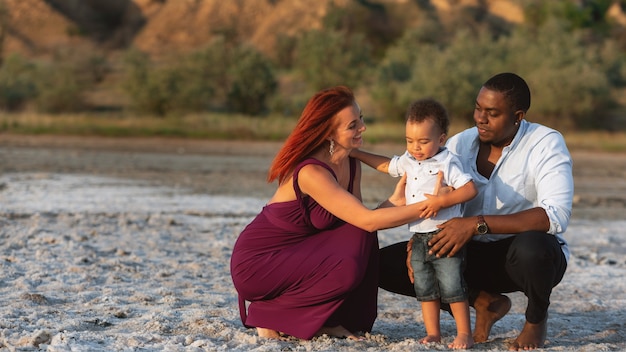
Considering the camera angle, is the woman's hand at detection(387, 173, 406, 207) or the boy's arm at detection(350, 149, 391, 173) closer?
the woman's hand at detection(387, 173, 406, 207)

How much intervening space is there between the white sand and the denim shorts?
0.95 feet

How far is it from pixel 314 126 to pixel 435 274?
1.00m

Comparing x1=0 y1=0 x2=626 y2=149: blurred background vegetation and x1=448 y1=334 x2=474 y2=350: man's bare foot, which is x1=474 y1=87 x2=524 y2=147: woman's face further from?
x1=0 y1=0 x2=626 y2=149: blurred background vegetation

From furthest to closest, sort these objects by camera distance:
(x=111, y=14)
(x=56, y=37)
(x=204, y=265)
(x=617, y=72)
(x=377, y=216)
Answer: (x=111, y=14), (x=56, y=37), (x=617, y=72), (x=204, y=265), (x=377, y=216)

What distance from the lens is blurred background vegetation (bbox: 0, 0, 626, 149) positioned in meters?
31.1

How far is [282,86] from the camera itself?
41.5 metres

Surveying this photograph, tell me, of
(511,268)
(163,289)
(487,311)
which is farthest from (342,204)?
(163,289)

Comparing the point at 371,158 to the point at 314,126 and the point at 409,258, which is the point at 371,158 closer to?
the point at 314,126

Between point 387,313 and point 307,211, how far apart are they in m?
1.45

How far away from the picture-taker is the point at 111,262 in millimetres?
7301

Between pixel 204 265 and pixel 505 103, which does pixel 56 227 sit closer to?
pixel 204 265

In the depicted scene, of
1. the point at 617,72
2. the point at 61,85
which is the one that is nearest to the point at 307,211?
the point at 61,85

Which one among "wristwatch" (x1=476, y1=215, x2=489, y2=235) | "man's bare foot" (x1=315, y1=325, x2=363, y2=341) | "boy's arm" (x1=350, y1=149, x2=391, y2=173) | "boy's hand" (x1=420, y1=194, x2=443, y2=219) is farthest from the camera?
"boy's arm" (x1=350, y1=149, x2=391, y2=173)

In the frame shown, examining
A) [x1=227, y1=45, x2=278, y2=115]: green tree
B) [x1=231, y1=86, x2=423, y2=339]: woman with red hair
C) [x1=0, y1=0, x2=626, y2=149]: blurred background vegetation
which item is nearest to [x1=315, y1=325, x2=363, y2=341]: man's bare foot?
[x1=231, y1=86, x2=423, y2=339]: woman with red hair
